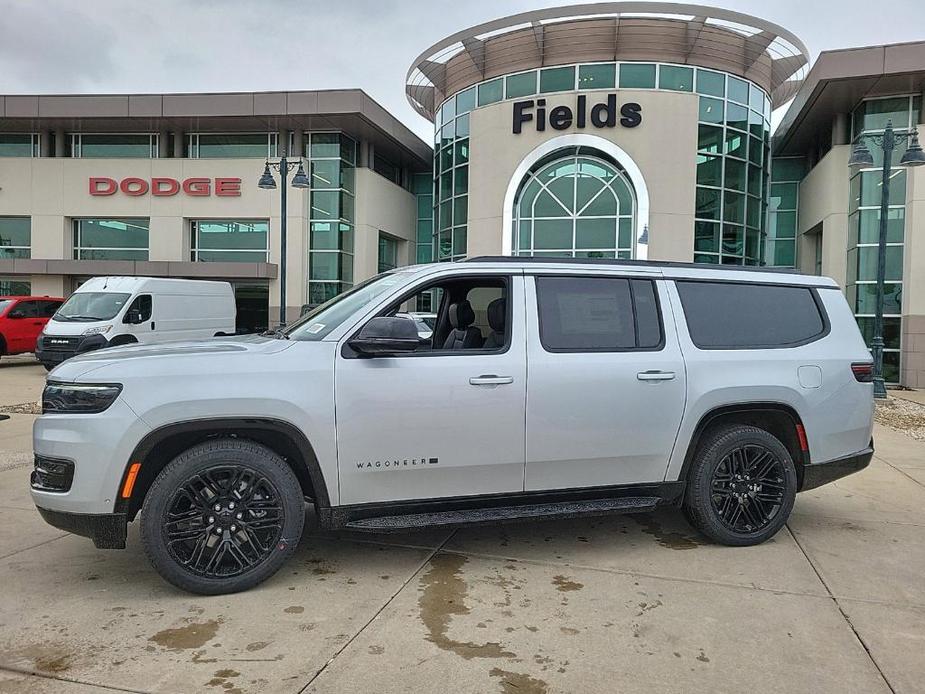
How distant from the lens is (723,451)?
468 centimetres

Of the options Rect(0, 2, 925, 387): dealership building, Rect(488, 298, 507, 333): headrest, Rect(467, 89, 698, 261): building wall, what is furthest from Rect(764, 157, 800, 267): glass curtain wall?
Rect(488, 298, 507, 333): headrest

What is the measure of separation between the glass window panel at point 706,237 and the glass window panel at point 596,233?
279cm

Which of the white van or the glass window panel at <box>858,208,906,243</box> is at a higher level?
the glass window panel at <box>858,208,906,243</box>

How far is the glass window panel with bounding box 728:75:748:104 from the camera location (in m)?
24.0

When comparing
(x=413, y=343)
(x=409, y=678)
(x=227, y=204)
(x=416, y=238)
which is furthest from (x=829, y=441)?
(x=416, y=238)

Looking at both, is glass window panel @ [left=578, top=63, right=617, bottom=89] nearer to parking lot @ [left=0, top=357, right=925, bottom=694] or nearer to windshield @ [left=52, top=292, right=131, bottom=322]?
windshield @ [left=52, top=292, right=131, bottom=322]

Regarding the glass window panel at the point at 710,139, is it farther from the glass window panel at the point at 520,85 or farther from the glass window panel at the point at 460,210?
the glass window panel at the point at 460,210

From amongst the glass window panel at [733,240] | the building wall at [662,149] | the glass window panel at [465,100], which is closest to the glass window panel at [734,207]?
the glass window panel at [733,240]

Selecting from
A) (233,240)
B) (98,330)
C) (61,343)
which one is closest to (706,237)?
(233,240)

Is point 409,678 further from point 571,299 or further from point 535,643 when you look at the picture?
point 571,299

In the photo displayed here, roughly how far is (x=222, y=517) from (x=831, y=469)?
404 cm

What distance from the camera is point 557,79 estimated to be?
23906 millimetres

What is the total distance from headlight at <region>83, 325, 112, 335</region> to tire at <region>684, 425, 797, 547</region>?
14858 mm

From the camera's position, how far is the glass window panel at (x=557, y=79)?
23.7m
